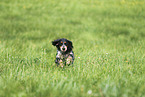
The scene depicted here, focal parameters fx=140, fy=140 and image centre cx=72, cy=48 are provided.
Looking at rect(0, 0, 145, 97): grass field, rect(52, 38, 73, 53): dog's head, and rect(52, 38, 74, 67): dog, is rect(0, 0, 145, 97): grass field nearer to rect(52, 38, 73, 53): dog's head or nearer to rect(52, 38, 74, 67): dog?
rect(52, 38, 74, 67): dog

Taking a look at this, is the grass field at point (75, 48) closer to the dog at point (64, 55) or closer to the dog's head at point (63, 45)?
the dog at point (64, 55)

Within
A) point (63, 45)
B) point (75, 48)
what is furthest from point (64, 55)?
point (75, 48)

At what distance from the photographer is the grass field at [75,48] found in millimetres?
2430

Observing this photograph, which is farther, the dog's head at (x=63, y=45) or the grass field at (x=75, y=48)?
the dog's head at (x=63, y=45)

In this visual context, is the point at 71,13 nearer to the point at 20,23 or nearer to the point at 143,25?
the point at 20,23

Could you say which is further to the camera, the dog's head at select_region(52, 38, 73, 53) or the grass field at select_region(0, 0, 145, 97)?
the dog's head at select_region(52, 38, 73, 53)

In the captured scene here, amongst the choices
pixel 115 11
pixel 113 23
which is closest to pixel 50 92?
pixel 113 23

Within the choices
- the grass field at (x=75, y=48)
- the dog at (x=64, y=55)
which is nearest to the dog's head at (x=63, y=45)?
the dog at (x=64, y=55)

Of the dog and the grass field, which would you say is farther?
the dog

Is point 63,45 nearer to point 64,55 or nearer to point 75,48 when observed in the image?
point 64,55

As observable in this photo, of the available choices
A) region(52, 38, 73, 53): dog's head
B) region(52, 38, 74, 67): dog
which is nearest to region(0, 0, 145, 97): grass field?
region(52, 38, 74, 67): dog

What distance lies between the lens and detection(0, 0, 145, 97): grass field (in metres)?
2.43

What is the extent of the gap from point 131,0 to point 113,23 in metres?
4.90

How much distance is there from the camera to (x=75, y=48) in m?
5.78
